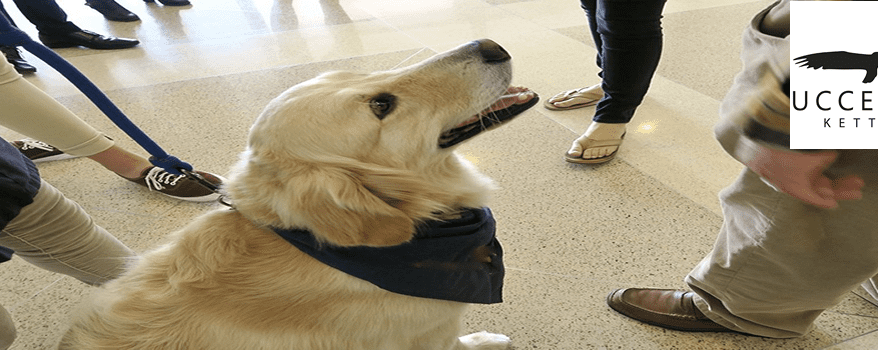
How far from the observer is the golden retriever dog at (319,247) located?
36.7 inches

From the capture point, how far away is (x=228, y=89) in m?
3.08

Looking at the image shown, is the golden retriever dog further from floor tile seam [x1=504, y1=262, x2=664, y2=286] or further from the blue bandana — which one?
floor tile seam [x1=504, y1=262, x2=664, y2=286]

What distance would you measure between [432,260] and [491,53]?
1.69ft

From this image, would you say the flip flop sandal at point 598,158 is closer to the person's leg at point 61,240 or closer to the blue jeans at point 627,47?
the blue jeans at point 627,47

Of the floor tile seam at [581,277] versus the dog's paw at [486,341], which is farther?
the floor tile seam at [581,277]

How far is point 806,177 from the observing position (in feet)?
2.60

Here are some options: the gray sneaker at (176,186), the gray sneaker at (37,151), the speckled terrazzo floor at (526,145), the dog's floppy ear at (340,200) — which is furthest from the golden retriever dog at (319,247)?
the gray sneaker at (37,151)

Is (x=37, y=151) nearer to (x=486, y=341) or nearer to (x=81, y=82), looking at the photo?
(x=81, y=82)

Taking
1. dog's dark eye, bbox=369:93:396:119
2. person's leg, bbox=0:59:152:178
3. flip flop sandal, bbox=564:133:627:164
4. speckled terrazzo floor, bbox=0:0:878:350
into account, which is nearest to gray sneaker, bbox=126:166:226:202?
speckled terrazzo floor, bbox=0:0:878:350

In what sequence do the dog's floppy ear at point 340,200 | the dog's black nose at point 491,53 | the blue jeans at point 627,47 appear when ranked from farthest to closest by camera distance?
the blue jeans at point 627,47
the dog's black nose at point 491,53
the dog's floppy ear at point 340,200

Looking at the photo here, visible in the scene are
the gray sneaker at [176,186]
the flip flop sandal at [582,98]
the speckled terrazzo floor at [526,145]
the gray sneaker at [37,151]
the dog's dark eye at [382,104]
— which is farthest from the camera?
the flip flop sandal at [582,98]

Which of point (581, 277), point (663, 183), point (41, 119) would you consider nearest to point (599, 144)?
point (663, 183)

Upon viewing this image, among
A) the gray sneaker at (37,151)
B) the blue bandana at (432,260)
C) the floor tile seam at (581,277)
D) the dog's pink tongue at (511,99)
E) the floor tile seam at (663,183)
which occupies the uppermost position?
the dog's pink tongue at (511,99)

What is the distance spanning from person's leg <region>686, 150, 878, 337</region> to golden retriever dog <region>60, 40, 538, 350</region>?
616mm
